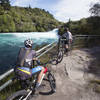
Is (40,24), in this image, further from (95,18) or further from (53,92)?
(53,92)

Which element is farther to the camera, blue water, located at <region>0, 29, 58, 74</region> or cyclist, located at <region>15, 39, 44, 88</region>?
blue water, located at <region>0, 29, 58, 74</region>

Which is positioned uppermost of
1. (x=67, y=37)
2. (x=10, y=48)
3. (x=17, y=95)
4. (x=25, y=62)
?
(x=67, y=37)

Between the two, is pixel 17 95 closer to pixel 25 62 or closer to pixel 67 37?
pixel 25 62

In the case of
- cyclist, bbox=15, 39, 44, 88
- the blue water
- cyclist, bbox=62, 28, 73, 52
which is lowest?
the blue water

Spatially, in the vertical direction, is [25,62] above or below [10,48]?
above

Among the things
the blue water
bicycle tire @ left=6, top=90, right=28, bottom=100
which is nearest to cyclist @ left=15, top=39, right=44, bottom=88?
bicycle tire @ left=6, top=90, right=28, bottom=100

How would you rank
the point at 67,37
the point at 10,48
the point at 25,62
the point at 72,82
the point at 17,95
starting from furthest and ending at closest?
the point at 10,48 → the point at 67,37 → the point at 72,82 → the point at 25,62 → the point at 17,95

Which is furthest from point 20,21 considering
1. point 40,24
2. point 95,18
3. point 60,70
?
point 60,70

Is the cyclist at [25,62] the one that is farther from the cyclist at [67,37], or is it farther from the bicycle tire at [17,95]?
the cyclist at [67,37]

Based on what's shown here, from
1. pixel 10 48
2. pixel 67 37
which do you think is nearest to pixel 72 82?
pixel 67 37

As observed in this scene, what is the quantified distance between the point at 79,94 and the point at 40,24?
67.6 m

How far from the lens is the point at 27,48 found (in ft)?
8.23

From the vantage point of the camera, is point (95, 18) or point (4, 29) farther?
point (4, 29)

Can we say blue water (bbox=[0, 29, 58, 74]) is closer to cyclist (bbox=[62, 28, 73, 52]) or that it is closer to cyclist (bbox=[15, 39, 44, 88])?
cyclist (bbox=[15, 39, 44, 88])
